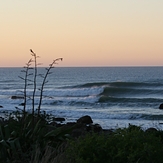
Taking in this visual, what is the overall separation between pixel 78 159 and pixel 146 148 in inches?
35.1

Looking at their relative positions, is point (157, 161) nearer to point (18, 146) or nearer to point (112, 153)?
point (112, 153)

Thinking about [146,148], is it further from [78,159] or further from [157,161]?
[78,159]

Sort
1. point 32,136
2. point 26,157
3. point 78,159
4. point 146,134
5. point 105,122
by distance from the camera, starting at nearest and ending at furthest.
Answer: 1. point 78,159
2. point 146,134
3. point 26,157
4. point 32,136
5. point 105,122

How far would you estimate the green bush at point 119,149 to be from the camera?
618 cm

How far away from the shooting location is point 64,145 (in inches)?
320

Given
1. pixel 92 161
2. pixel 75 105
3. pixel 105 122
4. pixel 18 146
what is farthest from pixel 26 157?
pixel 75 105

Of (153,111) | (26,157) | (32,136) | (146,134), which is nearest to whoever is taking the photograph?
(146,134)

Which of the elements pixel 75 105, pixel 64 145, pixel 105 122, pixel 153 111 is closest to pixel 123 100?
pixel 75 105

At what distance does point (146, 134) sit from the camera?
6887 millimetres

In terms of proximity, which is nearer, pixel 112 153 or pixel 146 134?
pixel 112 153

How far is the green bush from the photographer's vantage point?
6184mm

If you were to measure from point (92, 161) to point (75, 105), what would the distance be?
36.4 metres

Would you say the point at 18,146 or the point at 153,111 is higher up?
the point at 18,146

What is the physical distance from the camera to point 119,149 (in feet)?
20.4
